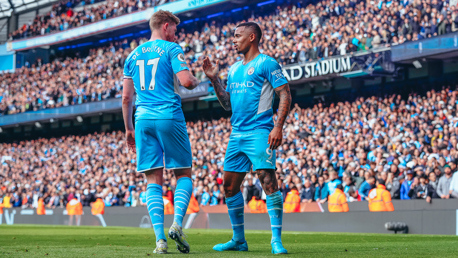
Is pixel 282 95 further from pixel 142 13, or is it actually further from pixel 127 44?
pixel 127 44

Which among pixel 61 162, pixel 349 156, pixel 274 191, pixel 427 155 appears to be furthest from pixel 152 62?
pixel 61 162

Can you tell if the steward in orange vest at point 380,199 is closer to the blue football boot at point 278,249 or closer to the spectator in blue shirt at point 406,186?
the spectator in blue shirt at point 406,186

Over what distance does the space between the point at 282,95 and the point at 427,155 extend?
12101 millimetres

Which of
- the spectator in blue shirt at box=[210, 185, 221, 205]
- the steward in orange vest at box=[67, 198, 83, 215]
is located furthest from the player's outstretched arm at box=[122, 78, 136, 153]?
the steward in orange vest at box=[67, 198, 83, 215]

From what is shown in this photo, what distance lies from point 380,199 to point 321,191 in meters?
2.48

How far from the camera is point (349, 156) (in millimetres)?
19781

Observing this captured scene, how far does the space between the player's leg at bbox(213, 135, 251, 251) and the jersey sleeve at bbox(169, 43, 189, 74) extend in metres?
1.02

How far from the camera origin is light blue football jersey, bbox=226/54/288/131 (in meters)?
6.37

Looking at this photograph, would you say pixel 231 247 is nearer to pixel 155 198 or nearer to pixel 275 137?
pixel 155 198

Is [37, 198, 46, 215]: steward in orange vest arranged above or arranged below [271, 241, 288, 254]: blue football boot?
below

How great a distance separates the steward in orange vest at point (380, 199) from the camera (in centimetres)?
1576

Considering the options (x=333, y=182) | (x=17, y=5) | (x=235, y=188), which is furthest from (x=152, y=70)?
(x=17, y=5)

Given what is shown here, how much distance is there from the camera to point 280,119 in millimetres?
6070

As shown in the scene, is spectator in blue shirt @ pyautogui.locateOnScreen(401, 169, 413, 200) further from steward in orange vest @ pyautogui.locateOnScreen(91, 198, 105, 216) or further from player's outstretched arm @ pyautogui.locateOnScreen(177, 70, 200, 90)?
steward in orange vest @ pyautogui.locateOnScreen(91, 198, 105, 216)
